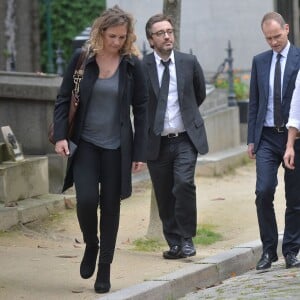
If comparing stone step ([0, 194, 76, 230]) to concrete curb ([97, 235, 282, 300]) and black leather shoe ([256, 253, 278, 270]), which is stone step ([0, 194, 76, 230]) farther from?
black leather shoe ([256, 253, 278, 270])

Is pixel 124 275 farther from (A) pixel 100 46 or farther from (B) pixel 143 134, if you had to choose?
(A) pixel 100 46

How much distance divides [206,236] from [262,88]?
7.17ft

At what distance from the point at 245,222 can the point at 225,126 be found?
18.2ft

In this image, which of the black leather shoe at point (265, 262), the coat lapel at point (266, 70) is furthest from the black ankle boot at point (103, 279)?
the coat lapel at point (266, 70)

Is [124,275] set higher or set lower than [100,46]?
lower

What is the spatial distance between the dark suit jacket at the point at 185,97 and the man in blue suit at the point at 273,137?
1.64 ft

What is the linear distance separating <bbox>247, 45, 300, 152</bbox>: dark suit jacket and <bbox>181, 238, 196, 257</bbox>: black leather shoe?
96cm

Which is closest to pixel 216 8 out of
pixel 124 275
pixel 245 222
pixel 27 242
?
pixel 245 222

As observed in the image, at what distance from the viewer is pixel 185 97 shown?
966cm

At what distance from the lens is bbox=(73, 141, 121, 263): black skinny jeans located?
8086 millimetres

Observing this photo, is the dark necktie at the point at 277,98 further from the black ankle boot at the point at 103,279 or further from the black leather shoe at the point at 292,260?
the black ankle boot at the point at 103,279

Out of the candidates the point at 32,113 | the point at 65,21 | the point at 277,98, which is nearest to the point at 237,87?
the point at 32,113

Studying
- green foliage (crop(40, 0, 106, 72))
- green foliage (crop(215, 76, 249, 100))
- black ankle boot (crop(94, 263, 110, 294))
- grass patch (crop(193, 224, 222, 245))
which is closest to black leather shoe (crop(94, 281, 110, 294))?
black ankle boot (crop(94, 263, 110, 294))

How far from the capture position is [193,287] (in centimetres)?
884
